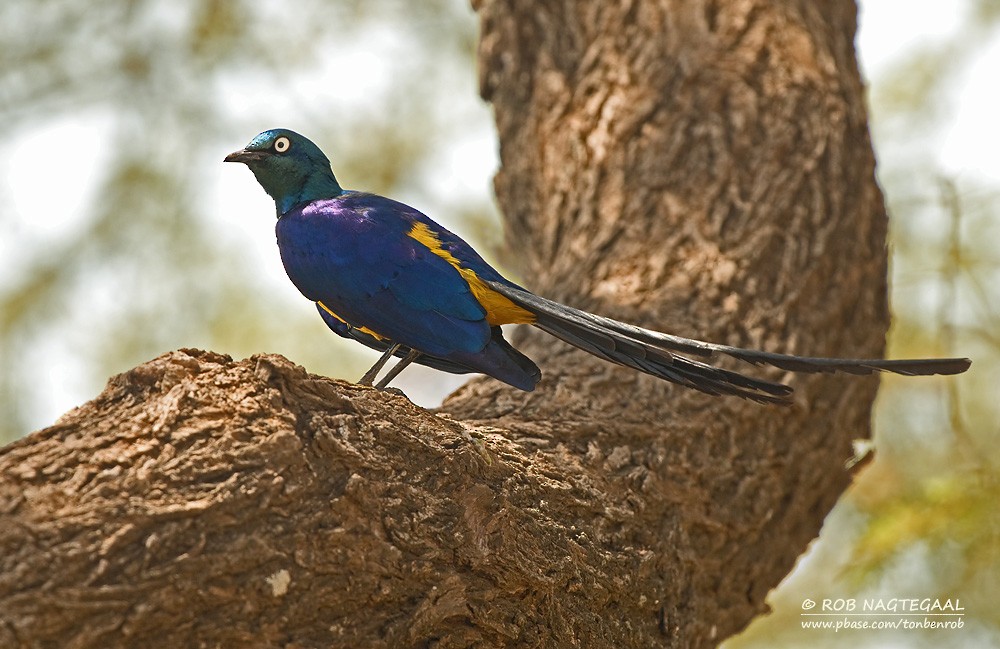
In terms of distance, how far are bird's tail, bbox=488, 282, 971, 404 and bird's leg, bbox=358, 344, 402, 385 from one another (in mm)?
538

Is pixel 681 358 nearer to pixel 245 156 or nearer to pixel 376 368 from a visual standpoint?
pixel 376 368

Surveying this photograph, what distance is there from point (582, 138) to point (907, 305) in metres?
3.42

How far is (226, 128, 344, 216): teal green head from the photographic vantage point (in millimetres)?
4547

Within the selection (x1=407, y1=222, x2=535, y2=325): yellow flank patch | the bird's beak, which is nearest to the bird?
(x1=407, y1=222, x2=535, y2=325): yellow flank patch

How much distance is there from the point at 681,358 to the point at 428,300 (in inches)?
37.2

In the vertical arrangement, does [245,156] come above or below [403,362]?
above

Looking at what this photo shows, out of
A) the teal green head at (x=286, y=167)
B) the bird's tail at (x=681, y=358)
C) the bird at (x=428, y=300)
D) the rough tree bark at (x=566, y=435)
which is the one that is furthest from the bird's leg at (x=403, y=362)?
the teal green head at (x=286, y=167)

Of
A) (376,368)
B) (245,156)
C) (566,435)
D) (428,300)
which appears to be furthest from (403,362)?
(245,156)

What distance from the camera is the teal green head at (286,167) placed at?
179 inches

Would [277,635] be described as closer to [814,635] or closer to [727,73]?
[727,73]

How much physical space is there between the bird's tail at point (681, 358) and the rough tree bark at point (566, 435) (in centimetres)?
32

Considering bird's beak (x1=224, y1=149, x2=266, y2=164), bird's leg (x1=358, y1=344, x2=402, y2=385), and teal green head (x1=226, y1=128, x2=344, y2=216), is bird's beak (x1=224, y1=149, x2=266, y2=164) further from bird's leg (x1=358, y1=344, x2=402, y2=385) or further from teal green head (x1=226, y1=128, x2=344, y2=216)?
bird's leg (x1=358, y1=344, x2=402, y2=385)

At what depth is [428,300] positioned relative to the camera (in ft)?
13.1

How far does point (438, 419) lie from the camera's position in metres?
3.27
